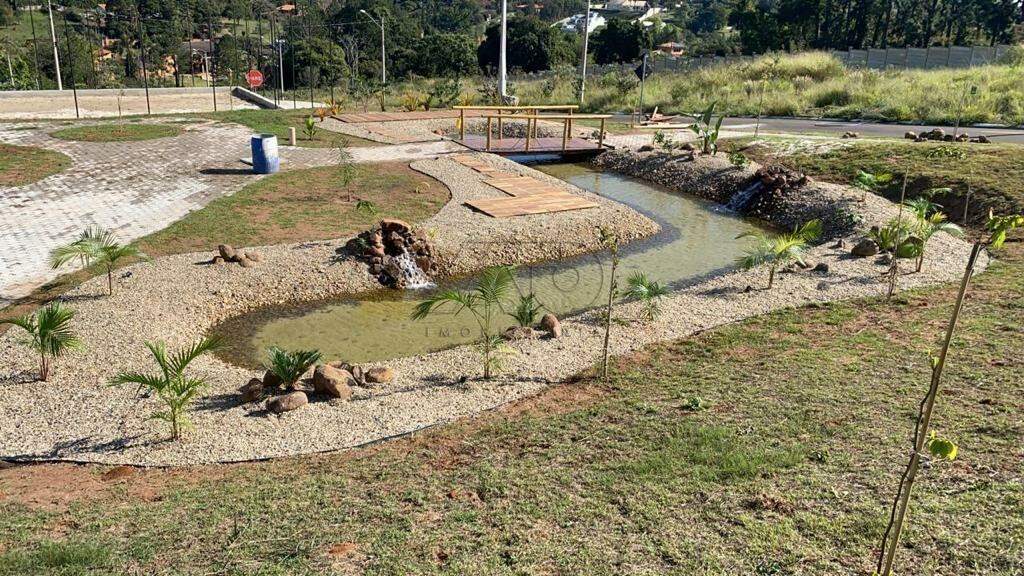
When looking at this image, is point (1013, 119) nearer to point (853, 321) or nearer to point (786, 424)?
point (853, 321)

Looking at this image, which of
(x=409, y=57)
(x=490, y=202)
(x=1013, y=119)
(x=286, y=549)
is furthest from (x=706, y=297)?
(x=409, y=57)

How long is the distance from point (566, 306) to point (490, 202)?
483 cm

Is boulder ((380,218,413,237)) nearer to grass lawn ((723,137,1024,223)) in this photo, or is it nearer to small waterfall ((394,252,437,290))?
small waterfall ((394,252,437,290))

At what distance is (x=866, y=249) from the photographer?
11.4 m

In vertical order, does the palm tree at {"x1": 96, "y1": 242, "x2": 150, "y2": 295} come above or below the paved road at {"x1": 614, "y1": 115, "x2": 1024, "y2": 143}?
below

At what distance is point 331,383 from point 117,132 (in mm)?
17881

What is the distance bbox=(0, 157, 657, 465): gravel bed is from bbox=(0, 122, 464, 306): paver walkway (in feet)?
6.09

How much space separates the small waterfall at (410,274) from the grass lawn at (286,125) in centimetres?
973

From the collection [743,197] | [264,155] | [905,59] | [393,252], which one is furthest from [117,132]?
[905,59]

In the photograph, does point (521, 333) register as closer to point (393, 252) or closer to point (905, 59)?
point (393, 252)

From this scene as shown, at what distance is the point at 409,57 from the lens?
54188mm

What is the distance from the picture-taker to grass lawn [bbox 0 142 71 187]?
50.3 ft

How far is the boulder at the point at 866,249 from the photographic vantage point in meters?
11.4

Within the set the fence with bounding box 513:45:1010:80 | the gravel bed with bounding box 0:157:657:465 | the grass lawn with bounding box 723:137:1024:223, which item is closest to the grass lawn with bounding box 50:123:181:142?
the gravel bed with bounding box 0:157:657:465
